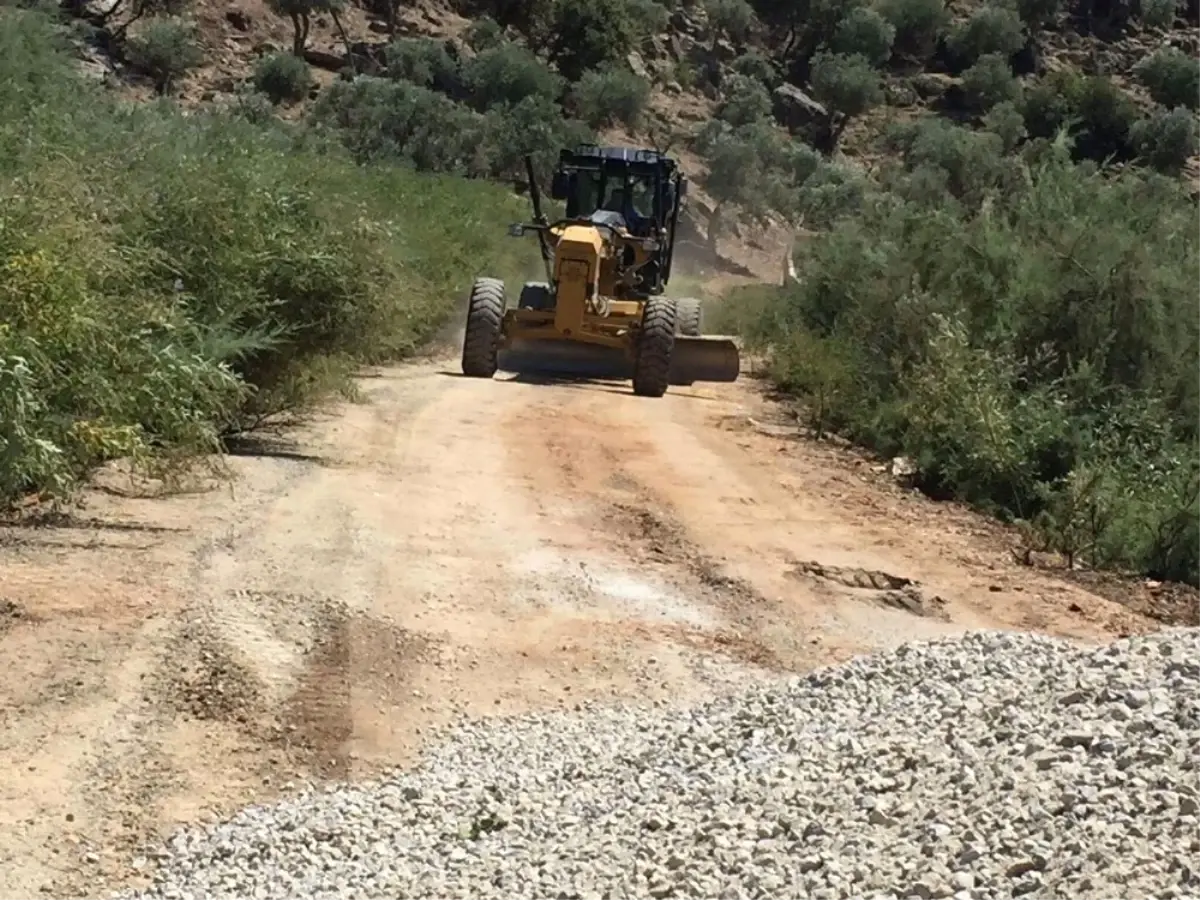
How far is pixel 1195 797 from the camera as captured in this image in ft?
16.9

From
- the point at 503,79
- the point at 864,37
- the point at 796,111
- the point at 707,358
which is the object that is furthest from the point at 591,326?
the point at 864,37

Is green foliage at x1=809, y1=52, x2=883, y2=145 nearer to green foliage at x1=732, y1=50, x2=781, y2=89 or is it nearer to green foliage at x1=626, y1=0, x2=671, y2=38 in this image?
green foliage at x1=732, y1=50, x2=781, y2=89

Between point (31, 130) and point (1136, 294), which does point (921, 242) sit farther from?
point (31, 130)

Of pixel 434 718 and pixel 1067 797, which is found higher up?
pixel 1067 797

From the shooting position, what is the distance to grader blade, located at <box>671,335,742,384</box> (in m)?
22.2

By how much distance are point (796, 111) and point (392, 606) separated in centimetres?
6785

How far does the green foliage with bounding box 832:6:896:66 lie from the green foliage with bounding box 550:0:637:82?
13.0m

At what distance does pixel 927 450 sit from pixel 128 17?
48474 mm

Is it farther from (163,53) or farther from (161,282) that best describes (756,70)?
(161,282)

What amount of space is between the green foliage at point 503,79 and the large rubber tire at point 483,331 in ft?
125

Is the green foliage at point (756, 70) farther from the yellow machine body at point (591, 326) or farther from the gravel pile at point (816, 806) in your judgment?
the gravel pile at point (816, 806)

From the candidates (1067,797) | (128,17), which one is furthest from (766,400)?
(128,17)

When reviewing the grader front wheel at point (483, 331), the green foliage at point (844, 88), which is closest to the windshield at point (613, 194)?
the grader front wheel at point (483, 331)

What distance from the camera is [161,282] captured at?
12602 mm
